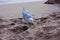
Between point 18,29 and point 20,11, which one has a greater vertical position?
point 18,29

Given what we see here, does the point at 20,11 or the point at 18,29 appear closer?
the point at 18,29

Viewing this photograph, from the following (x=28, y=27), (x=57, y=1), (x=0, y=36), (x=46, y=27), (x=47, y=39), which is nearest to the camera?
(x=47, y=39)

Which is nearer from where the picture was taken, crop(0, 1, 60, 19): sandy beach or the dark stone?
the dark stone

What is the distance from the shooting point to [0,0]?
8242 millimetres

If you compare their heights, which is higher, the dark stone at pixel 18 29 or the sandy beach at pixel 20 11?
the dark stone at pixel 18 29

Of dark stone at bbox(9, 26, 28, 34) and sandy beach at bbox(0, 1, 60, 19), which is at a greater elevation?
dark stone at bbox(9, 26, 28, 34)

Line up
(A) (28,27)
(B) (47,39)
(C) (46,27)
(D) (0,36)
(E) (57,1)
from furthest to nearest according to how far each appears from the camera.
A: (E) (57,1)
(A) (28,27)
(C) (46,27)
(D) (0,36)
(B) (47,39)

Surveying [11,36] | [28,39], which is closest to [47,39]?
[28,39]

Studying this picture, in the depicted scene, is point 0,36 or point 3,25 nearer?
point 0,36

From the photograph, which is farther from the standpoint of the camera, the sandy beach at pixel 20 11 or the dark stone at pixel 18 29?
the sandy beach at pixel 20 11

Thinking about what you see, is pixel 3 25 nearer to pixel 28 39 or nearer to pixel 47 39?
pixel 28 39

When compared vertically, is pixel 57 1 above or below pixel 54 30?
below

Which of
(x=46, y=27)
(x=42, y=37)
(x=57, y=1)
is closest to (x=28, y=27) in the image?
(x=46, y=27)

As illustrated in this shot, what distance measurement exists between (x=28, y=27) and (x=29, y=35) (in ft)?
1.92
